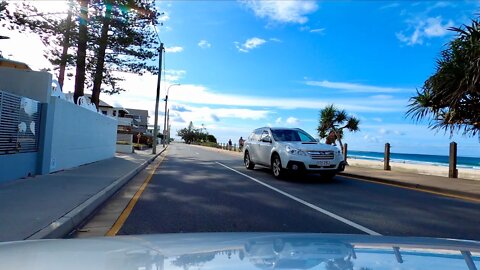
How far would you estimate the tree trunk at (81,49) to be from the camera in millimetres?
21484

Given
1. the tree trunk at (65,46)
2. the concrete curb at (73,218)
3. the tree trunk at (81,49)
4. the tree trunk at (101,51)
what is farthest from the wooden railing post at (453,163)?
the tree trunk at (101,51)

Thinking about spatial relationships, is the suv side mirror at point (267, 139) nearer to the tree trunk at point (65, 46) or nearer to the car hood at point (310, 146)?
the car hood at point (310, 146)

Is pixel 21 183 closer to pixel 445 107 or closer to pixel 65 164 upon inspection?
pixel 65 164

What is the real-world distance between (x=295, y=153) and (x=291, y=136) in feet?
6.46

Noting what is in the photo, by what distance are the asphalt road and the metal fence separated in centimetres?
351

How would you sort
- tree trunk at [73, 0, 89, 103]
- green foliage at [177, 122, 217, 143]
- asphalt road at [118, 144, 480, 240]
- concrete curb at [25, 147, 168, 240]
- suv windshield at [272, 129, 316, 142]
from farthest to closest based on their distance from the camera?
green foliage at [177, 122, 217, 143] → tree trunk at [73, 0, 89, 103] → suv windshield at [272, 129, 316, 142] → asphalt road at [118, 144, 480, 240] → concrete curb at [25, 147, 168, 240]

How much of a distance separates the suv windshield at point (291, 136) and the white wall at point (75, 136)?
7.24 metres

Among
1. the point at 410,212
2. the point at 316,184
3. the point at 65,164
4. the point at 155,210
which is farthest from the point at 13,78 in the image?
the point at 410,212

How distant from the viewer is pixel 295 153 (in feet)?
46.4

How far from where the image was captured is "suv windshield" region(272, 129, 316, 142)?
51.7ft

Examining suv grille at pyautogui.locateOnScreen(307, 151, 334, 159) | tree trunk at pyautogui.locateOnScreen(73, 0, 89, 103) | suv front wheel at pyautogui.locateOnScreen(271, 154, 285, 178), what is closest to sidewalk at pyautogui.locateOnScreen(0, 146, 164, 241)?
suv front wheel at pyautogui.locateOnScreen(271, 154, 285, 178)

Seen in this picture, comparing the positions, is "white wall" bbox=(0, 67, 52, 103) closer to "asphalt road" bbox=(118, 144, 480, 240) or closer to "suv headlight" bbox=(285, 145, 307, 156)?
"asphalt road" bbox=(118, 144, 480, 240)

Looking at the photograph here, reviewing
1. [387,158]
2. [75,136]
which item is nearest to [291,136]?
[387,158]

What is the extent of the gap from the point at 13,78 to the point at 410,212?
1126 cm
